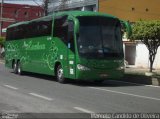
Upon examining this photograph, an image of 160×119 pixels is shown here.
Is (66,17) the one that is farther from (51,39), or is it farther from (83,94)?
(83,94)

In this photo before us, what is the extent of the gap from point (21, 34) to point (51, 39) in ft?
20.5

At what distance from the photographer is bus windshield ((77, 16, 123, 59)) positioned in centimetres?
2112

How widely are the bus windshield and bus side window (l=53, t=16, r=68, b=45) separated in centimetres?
122

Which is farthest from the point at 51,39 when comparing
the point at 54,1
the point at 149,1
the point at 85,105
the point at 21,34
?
the point at 54,1

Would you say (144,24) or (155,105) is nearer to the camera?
(155,105)

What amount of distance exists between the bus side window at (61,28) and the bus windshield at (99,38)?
4.00 feet

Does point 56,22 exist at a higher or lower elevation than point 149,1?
lower

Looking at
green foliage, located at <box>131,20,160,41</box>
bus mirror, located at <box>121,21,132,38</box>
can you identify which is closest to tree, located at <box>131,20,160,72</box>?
green foliage, located at <box>131,20,160,41</box>

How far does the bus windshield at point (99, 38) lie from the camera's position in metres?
21.1

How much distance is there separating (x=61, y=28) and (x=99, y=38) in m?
2.32

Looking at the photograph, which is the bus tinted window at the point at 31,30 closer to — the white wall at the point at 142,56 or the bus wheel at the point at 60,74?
the bus wheel at the point at 60,74

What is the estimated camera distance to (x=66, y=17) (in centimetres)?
2234

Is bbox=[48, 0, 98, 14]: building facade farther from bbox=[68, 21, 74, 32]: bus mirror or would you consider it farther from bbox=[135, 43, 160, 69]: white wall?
bbox=[68, 21, 74, 32]: bus mirror

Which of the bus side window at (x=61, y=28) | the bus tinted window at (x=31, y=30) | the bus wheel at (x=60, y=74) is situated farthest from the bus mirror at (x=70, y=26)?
the bus tinted window at (x=31, y=30)
